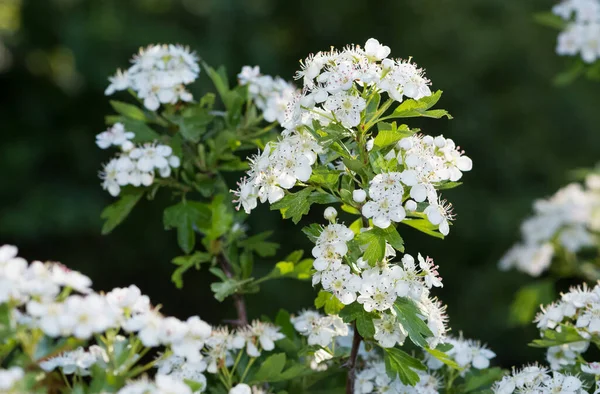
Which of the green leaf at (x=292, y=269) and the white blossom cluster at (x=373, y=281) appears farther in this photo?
the green leaf at (x=292, y=269)

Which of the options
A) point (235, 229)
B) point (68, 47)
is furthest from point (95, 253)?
point (235, 229)

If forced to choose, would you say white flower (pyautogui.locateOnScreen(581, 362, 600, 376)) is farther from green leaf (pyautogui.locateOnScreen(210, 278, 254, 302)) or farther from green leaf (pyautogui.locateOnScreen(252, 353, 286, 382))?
green leaf (pyautogui.locateOnScreen(210, 278, 254, 302))

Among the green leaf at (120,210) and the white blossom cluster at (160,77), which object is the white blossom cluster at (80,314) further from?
the white blossom cluster at (160,77)

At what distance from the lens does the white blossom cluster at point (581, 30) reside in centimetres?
260

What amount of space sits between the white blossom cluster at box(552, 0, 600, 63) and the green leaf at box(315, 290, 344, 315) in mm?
1494

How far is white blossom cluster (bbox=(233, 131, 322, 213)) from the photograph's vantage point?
59.1 inches

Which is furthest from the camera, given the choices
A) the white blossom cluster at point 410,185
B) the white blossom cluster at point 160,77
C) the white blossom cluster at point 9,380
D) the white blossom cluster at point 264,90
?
the white blossom cluster at point 264,90

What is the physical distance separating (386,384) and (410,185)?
0.51 metres

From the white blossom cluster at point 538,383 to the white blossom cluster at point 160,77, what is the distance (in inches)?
43.6

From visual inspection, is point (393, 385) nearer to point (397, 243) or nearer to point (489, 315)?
point (397, 243)

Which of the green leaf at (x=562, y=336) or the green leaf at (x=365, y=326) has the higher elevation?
the green leaf at (x=562, y=336)

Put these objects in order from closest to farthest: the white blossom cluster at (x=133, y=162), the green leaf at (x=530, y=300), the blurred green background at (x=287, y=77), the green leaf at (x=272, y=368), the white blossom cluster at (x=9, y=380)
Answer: the white blossom cluster at (x=9, y=380)
the green leaf at (x=272, y=368)
the white blossom cluster at (x=133, y=162)
the green leaf at (x=530, y=300)
the blurred green background at (x=287, y=77)

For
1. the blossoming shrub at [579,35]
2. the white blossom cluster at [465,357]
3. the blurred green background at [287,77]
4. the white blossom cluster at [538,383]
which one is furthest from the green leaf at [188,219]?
the blurred green background at [287,77]

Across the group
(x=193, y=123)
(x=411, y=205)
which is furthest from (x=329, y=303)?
(x=193, y=123)
